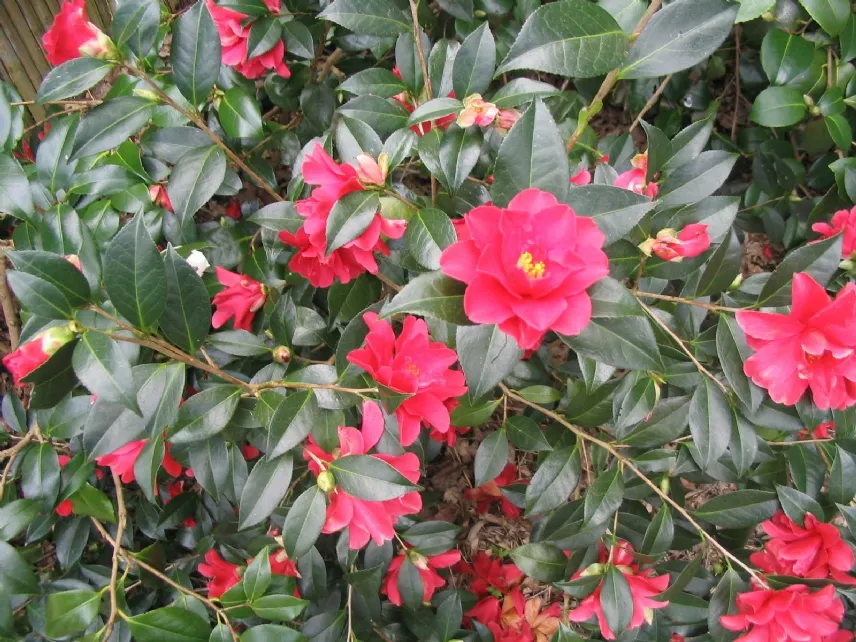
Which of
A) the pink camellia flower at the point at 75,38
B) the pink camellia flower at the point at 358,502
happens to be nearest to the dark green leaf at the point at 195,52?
the pink camellia flower at the point at 75,38

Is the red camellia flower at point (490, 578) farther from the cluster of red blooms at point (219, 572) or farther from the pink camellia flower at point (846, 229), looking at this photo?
the pink camellia flower at point (846, 229)

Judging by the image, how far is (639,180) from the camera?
3.28 ft

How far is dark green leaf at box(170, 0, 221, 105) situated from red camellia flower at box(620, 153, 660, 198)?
0.70 meters

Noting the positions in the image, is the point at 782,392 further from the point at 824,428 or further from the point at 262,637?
the point at 262,637

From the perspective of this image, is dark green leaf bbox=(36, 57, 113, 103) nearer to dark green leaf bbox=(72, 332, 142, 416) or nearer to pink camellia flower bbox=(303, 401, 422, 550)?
dark green leaf bbox=(72, 332, 142, 416)

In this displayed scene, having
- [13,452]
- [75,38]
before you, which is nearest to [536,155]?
[75,38]

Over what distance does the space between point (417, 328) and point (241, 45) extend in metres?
0.83

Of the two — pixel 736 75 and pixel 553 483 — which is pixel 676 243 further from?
pixel 736 75

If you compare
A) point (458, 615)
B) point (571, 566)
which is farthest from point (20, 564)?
point (571, 566)

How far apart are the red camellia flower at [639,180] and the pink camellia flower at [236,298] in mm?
693

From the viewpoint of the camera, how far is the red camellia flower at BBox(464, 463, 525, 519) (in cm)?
161

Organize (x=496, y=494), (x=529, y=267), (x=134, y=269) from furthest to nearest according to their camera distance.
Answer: (x=496, y=494) → (x=134, y=269) → (x=529, y=267)

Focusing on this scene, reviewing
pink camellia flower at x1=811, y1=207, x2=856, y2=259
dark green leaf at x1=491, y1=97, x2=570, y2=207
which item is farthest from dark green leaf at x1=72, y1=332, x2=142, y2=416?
pink camellia flower at x1=811, y1=207, x2=856, y2=259

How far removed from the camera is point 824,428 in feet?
4.03
